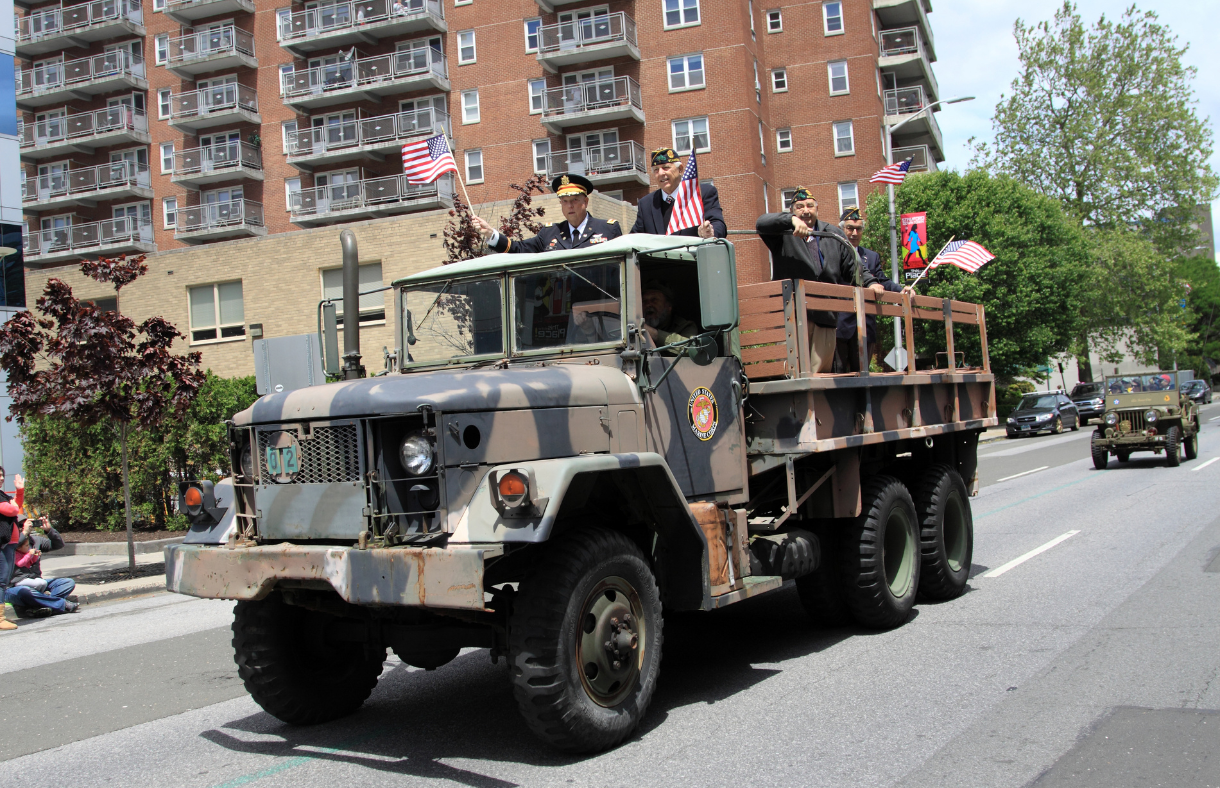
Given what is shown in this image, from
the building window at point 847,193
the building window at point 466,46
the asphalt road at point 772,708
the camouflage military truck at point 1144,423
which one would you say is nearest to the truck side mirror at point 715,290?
the asphalt road at point 772,708

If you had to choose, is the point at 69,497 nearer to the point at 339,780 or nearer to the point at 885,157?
the point at 339,780

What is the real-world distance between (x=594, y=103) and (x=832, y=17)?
12.3 metres

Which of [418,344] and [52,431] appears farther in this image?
[52,431]

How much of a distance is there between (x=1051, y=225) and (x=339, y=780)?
41320mm

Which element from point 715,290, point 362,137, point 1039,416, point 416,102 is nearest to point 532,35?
point 416,102

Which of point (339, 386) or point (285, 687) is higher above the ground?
point (339, 386)

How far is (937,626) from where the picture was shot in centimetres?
755

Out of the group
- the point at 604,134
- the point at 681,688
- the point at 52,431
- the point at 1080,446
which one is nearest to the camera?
the point at 681,688

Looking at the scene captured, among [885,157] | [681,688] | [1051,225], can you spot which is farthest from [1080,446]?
[681,688]

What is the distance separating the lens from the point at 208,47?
4622cm

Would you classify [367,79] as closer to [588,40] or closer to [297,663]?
[588,40]

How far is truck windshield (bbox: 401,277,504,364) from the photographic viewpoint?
5.94 meters

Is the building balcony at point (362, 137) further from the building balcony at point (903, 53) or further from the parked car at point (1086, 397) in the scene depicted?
the parked car at point (1086, 397)

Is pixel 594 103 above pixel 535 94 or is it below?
below
